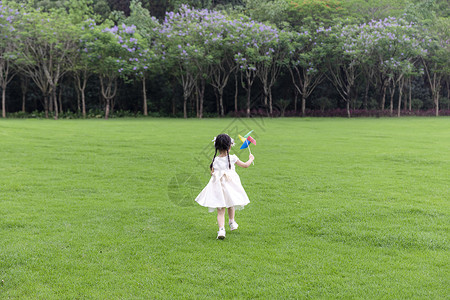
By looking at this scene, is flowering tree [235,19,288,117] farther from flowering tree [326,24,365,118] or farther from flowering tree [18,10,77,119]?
flowering tree [18,10,77,119]

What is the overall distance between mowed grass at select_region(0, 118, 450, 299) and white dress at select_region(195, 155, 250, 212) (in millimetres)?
426

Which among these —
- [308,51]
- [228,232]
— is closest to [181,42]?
[308,51]

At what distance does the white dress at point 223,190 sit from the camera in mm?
5555

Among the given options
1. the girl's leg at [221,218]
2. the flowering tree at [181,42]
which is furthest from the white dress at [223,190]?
the flowering tree at [181,42]

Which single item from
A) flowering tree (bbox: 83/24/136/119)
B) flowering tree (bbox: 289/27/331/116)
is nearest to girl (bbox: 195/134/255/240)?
flowering tree (bbox: 83/24/136/119)

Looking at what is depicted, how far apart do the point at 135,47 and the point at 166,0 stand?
10.1 m

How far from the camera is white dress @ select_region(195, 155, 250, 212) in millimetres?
5555

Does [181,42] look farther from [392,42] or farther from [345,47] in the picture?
[392,42]

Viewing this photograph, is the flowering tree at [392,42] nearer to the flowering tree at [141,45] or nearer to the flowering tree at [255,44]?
the flowering tree at [255,44]

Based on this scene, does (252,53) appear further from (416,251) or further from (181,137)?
(416,251)

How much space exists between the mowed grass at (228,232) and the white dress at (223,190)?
0.43 m

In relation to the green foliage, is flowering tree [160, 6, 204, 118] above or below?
below

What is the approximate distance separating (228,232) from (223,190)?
0.59 meters

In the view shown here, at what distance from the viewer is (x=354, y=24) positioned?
32719 mm
